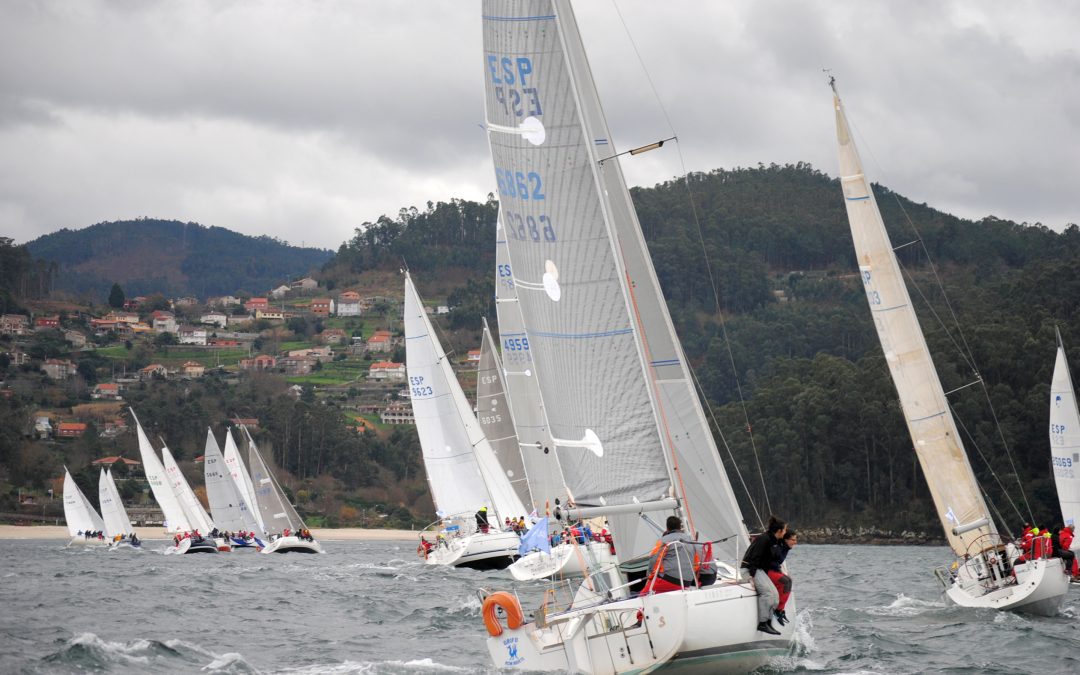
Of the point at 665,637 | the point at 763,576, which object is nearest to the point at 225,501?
the point at 763,576

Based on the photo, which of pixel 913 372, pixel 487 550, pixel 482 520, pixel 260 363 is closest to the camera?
pixel 913 372

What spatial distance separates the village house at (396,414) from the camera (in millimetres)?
118975

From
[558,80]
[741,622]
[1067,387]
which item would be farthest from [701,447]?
[1067,387]

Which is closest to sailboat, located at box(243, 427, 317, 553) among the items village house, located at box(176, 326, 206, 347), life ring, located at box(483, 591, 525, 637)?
life ring, located at box(483, 591, 525, 637)

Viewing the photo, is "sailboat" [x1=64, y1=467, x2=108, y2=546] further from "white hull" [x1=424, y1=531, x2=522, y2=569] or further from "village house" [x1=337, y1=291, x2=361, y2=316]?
"village house" [x1=337, y1=291, x2=361, y2=316]

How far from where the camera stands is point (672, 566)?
12.1m

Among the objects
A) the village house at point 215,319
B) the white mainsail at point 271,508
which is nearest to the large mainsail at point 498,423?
the white mainsail at point 271,508

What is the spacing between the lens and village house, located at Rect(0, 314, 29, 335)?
141 m

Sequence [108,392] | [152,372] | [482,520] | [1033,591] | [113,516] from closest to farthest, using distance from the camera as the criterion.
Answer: [1033,591] → [482,520] → [113,516] → [108,392] → [152,372]

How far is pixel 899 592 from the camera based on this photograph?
84.9 ft

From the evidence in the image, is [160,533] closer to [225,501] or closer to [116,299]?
[225,501]

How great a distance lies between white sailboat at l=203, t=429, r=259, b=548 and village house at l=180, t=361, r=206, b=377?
264 ft

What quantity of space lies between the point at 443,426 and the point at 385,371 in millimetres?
103758

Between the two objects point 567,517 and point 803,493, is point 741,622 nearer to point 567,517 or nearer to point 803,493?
point 567,517
